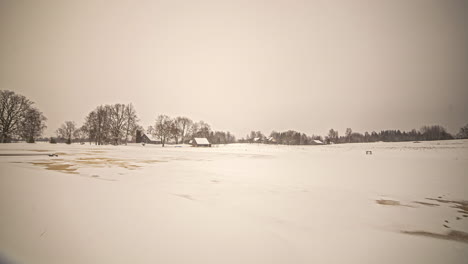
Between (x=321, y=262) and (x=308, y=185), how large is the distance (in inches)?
265

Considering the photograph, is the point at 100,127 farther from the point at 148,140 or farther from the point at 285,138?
the point at 285,138

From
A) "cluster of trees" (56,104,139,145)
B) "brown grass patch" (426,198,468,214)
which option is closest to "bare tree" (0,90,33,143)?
"cluster of trees" (56,104,139,145)

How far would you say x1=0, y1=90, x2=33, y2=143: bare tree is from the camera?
36.4m

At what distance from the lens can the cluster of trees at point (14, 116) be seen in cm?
3653

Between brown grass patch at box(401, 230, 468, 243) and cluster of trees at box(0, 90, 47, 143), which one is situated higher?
cluster of trees at box(0, 90, 47, 143)

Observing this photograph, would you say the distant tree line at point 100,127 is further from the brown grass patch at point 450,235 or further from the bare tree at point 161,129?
the brown grass patch at point 450,235

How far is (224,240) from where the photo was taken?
404cm

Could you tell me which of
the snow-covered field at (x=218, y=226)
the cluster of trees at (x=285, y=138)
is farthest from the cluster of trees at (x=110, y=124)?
the cluster of trees at (x=285, y=138)

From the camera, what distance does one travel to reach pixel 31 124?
4109 centimetres

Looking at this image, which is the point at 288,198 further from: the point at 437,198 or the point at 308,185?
the point at 437,198

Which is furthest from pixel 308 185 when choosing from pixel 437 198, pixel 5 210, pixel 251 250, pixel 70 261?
pixel 5 210

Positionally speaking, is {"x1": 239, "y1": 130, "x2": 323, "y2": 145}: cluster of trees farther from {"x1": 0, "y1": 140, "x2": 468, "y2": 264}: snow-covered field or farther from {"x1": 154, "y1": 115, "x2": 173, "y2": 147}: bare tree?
{"x1": 0, "y1": 140, "x2": 468, "y2": 264}: snow-covered field

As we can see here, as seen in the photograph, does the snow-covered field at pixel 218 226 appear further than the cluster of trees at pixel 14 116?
No

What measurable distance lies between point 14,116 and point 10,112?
3.22 feet
